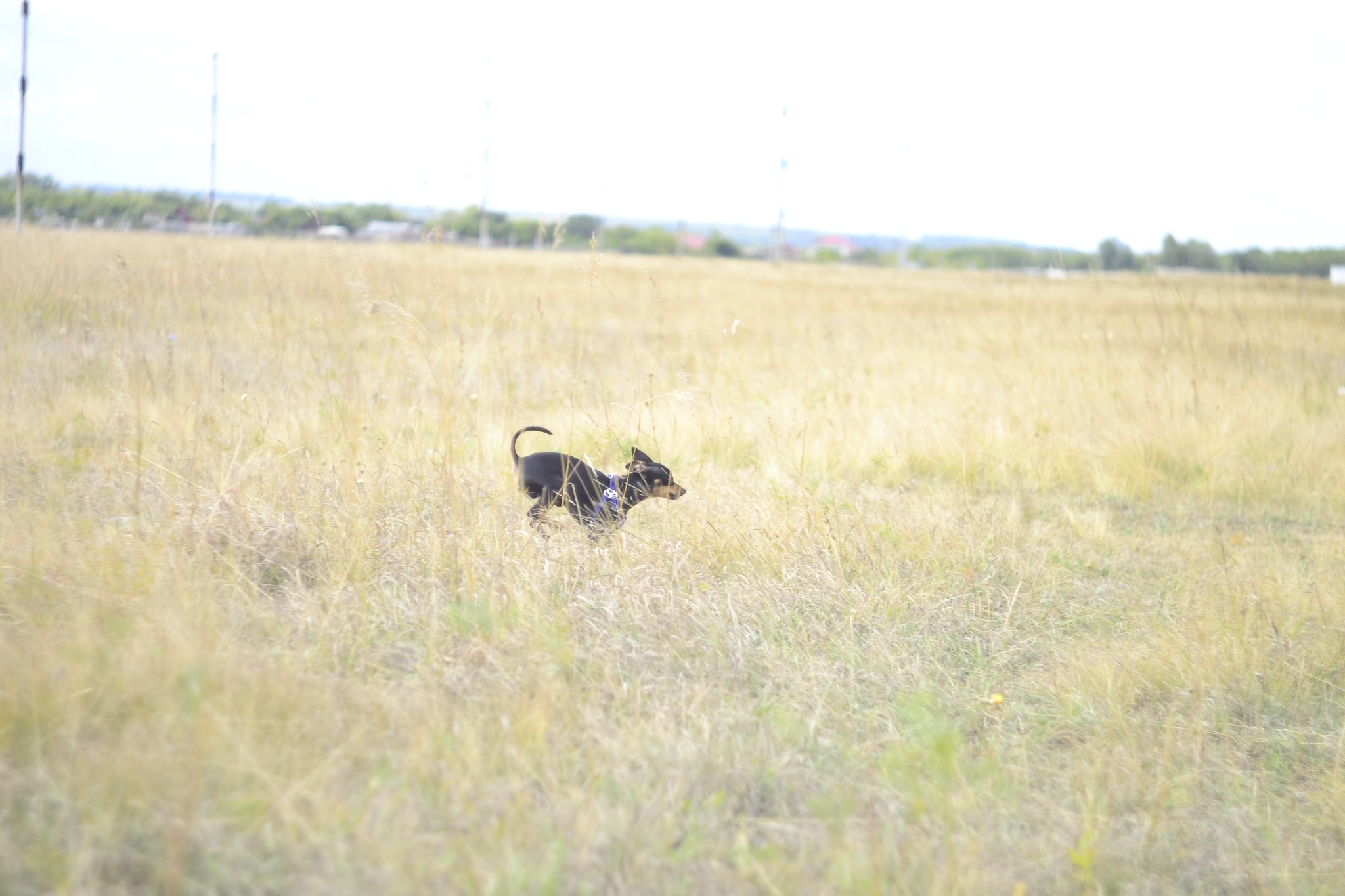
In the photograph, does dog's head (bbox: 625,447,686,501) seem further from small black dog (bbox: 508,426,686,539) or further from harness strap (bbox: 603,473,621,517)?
harness strap (bbox: 603,473,621,517)

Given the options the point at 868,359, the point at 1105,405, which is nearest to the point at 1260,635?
the point at 1105,405

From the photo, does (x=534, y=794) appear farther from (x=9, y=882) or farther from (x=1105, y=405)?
(x=1105, y=405)

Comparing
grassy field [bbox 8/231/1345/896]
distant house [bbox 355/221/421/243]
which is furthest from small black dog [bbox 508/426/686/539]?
distant house [bbox 355/221/421/243]

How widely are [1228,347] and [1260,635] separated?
693 cm

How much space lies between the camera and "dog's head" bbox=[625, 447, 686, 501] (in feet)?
12.1

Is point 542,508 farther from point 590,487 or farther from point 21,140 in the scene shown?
point 21,140

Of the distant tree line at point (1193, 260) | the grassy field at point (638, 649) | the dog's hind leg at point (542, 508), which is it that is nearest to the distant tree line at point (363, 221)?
the distant tree line at point (1193, 260)

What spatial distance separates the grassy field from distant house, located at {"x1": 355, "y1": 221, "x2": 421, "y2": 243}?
849 mm

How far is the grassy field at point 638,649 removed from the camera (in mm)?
1979

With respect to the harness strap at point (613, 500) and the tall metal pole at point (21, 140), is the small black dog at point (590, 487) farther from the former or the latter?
the tall metal pole at point (21, 140)

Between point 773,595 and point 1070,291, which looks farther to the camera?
point 1070,291

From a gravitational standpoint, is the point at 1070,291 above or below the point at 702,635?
above

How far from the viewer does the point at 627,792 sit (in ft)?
7.19

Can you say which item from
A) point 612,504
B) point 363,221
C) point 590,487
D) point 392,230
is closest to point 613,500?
point 612,504
